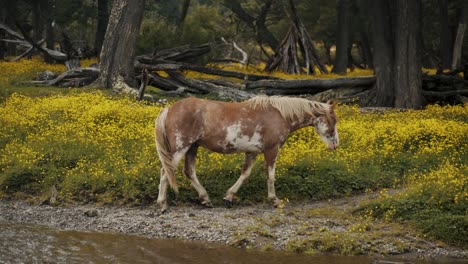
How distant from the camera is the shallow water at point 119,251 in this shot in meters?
11.1

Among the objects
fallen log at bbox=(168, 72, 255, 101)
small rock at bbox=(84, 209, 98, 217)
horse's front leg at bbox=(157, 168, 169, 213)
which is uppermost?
fallen log at bbox=(168, 72, 255, 101)

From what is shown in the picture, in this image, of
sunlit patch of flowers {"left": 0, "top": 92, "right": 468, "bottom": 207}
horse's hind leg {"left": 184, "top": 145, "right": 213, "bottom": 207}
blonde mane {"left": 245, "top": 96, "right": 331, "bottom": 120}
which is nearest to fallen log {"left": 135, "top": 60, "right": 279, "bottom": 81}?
sunlit patch of flowers {"left": 0, "top": 92, "right": 468, "bottom": 207}

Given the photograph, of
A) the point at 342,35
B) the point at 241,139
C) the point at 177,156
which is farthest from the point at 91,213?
the point at 342,35

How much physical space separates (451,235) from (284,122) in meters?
3.95

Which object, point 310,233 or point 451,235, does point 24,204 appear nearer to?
point 310,233

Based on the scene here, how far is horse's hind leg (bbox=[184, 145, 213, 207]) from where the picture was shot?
1397 centimetres

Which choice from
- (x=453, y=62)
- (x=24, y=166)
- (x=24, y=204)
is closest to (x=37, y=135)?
(x=24, y=166)

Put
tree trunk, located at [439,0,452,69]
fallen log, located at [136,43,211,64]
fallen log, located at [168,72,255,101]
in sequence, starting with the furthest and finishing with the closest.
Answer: tree trunk, located at [439,0,452,69], fallen log, located at [136,43,211,64], fallen log, located at [168,72,255,101]

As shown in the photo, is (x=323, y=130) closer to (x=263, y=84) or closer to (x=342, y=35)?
(x=263, y=84)

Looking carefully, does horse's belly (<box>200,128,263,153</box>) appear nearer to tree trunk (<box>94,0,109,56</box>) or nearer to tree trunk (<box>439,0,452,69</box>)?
tree trunk (<box>94,0,109,56</box>)

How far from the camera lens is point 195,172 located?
14.4m

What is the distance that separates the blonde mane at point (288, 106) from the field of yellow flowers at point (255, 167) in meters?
1.40

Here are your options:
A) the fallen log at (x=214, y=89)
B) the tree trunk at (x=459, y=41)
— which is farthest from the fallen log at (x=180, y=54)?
the tree trunk at (x=459, y=41)

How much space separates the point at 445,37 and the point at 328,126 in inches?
924
